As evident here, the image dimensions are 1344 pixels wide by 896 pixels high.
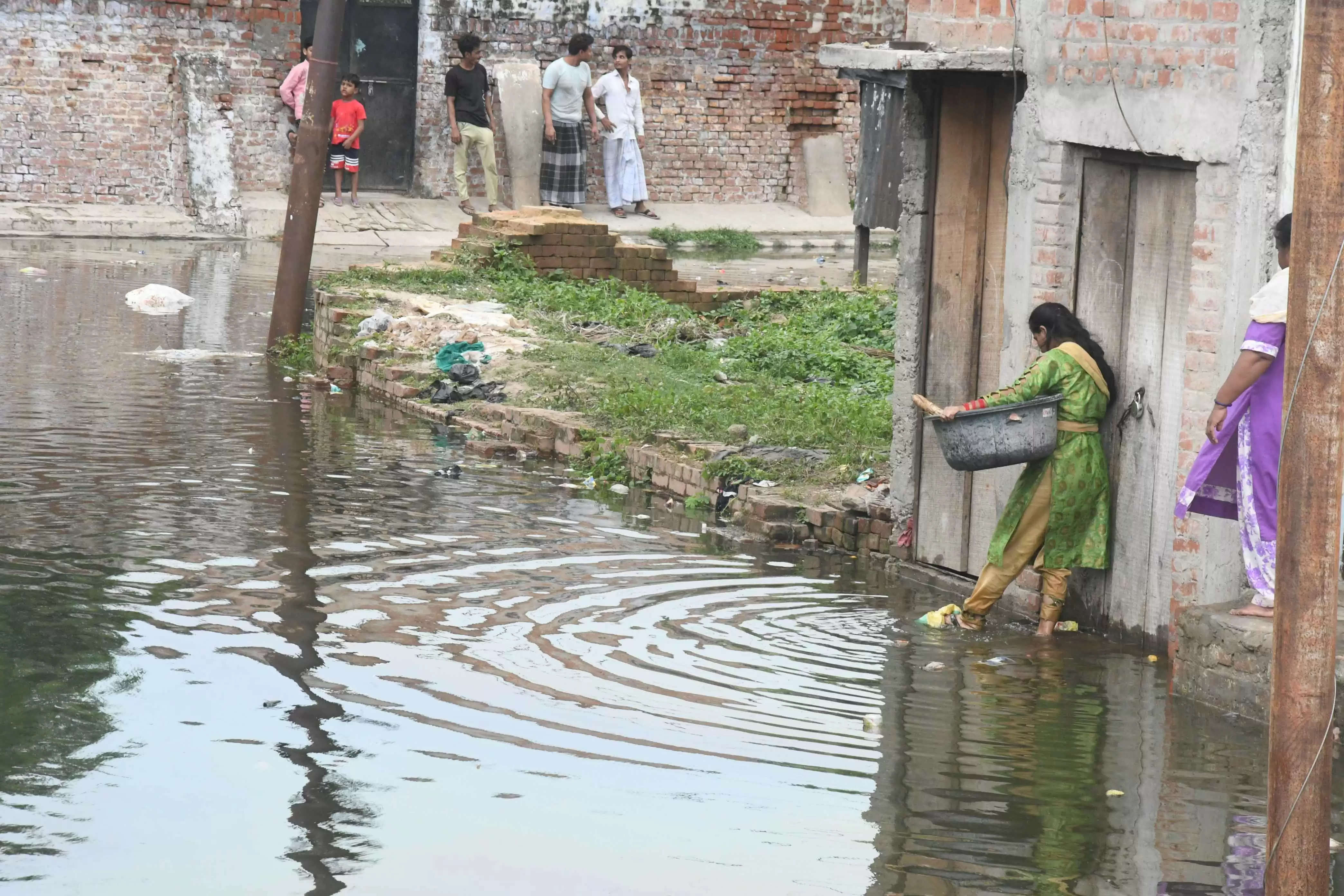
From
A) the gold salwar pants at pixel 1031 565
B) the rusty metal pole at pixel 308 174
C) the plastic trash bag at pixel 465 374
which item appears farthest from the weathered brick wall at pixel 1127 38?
the rusty metal pole at pixel 308 174

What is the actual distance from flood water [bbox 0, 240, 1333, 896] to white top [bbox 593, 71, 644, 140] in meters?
13.9

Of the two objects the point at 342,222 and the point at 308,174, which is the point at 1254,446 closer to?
the point at 308,174

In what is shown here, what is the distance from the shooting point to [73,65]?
2192 centimetres

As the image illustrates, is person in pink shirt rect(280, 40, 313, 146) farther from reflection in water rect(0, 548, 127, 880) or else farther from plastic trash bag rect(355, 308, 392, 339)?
reflection in water rect(0, 548, 127, 880)

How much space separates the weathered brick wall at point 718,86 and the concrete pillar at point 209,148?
2.66 m

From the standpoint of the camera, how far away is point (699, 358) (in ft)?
44.1

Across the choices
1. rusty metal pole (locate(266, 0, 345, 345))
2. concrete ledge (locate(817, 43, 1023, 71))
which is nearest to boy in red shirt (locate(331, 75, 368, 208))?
rusty metal pole (locate(266, 0, 345, 345))

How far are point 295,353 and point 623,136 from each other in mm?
10115

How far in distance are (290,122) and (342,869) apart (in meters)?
19.2

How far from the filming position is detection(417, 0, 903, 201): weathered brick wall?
24031mm

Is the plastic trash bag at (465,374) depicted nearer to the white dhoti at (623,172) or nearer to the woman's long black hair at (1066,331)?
the woman's long black hair at (1066,331)

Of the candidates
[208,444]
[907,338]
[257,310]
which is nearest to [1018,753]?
[907,338]

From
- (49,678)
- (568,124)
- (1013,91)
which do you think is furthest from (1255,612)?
(568,124)

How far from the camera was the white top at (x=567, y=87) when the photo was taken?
22328mm
